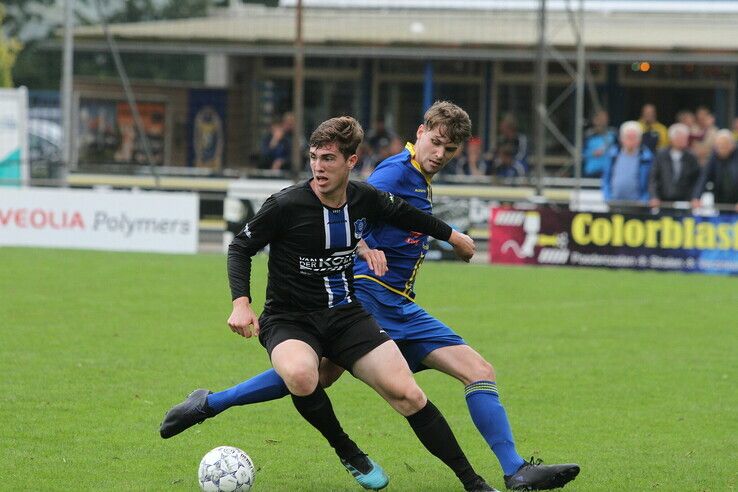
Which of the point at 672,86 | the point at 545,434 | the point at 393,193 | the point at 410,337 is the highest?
the point at 672,86

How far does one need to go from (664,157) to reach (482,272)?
3.11 m

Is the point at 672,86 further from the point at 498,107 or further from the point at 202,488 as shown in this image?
the point at 202,488

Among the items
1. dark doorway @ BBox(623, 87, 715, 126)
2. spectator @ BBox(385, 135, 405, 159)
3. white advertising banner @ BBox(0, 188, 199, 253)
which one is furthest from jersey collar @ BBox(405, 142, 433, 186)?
dark doorway @ BBox(623, 87, 715, 126)

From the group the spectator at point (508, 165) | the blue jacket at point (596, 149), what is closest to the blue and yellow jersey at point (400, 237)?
the blue jacket at point (596, 149)

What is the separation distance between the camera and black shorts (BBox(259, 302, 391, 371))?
6137 millimetres

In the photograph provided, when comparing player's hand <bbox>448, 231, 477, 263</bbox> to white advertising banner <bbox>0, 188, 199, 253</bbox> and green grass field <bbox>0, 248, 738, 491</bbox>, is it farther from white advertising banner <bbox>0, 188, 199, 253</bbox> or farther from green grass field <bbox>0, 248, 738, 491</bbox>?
white advertising banner <bbox>0, 188, 199, 253</bbox>

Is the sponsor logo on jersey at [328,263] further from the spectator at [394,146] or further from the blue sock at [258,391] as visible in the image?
the spectator at [394,146]

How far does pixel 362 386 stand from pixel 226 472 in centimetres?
346

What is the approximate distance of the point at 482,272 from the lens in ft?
59.9

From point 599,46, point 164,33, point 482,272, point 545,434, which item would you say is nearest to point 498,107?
point 599,46

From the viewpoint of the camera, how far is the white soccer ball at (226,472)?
5.97m

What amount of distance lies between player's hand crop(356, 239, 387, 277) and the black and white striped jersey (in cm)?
7

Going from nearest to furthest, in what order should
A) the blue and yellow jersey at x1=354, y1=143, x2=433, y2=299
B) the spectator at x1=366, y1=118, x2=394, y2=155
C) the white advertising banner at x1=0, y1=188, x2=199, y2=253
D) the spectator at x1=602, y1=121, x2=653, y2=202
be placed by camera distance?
the blue and yellow jersey at x1=354, y1=143, x2=433, y2=299
the spectator at x1=602, y1=121, x2=653, y2=202
the white advertising banner at x1=0, y1=188, x2=199, y2=253
the spectator at x1=366, y1=118, x2=394, y2=155

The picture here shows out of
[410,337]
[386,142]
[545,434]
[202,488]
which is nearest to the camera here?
[202,488]
